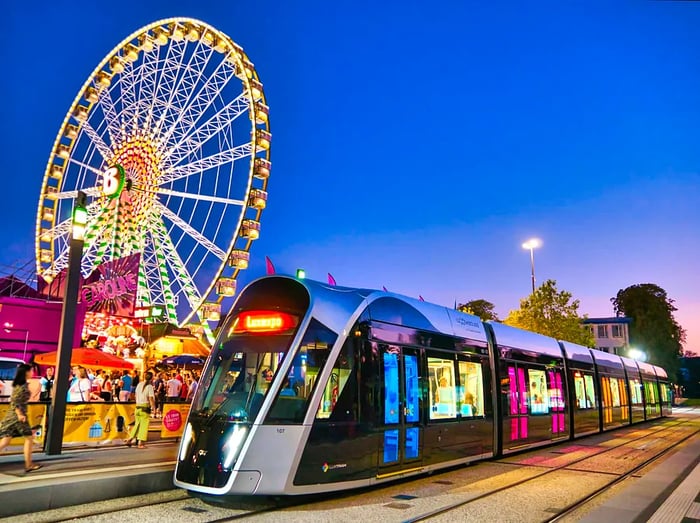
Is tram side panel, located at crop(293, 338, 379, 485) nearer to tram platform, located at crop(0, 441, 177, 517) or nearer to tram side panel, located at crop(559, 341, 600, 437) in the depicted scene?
tram platform, located at crop(0, 441, 177, 517)

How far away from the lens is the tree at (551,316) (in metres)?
35.7

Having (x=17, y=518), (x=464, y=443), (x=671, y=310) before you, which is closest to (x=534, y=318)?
(x=464, y=443)

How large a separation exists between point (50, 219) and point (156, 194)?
5.85 metres

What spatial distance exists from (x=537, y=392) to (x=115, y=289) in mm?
19567

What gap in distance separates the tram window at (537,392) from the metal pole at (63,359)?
961 cm

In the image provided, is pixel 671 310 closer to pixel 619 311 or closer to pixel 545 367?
pixel 619 311

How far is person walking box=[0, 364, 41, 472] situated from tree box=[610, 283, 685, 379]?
211 ft

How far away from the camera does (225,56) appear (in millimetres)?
24984

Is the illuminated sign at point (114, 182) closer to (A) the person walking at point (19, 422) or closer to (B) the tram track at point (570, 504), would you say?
(A) the person walking at point (19, 422)

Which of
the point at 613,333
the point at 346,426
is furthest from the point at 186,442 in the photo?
the point at 613,333

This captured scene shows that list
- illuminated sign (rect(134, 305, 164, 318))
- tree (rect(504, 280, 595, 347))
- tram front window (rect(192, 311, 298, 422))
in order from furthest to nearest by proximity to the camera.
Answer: tree (rect(504, 280, 595, 347)), illuminated sign (rect(134, 305, 164, 318)), tram front window (rect(192, 311, 298, 422))

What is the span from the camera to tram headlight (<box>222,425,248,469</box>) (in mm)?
6781

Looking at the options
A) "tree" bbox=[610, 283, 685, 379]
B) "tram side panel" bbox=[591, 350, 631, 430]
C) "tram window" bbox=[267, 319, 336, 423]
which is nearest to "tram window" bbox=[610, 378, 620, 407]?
"tram side panel" bbox=[591, 350, 631, 430]

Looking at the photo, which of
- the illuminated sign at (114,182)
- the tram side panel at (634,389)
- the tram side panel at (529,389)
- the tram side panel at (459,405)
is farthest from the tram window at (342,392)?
the tram side panel at (634,389)
